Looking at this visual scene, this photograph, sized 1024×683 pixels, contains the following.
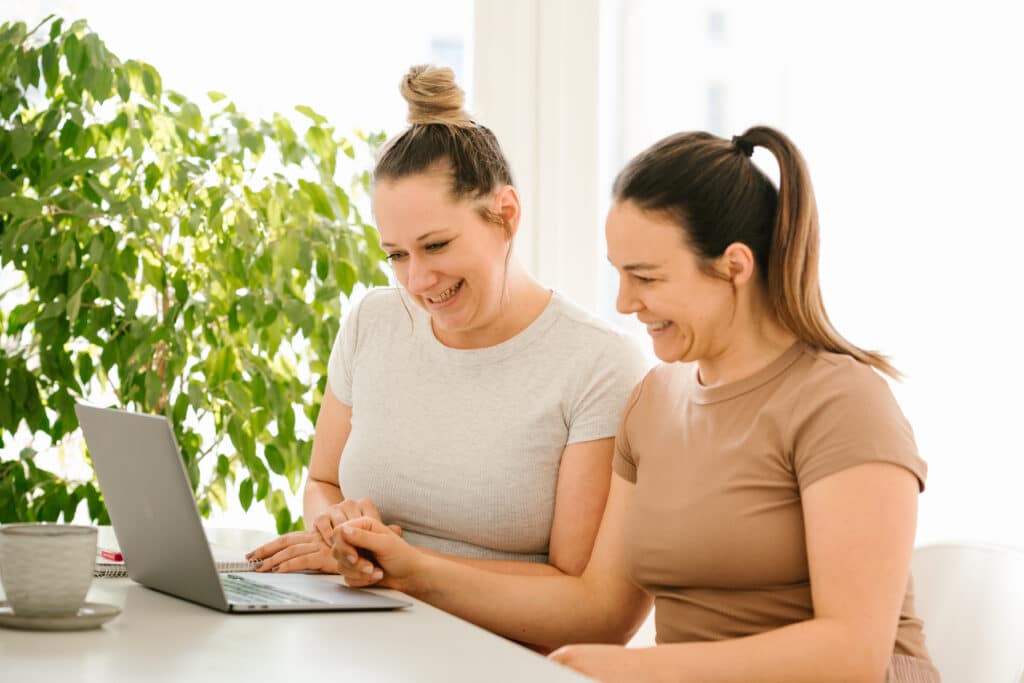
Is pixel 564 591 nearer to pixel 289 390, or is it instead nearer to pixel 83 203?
pixel 289 390

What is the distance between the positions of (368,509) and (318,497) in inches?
11.0

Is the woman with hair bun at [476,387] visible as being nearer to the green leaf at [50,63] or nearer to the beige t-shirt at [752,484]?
the beige t-shirt at [752,484]

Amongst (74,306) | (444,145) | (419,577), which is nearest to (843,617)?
(419,577)

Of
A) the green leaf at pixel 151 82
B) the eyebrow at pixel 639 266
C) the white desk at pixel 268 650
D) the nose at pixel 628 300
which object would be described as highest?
the green leaf at pixel 151 82

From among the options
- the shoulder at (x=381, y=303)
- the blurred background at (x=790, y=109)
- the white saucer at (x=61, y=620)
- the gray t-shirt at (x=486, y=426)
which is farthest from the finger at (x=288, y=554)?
the blurred background at (x=790, y=109)

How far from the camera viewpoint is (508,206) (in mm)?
1889

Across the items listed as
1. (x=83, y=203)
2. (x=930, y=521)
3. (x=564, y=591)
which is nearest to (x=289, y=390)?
(x=83, y=203)

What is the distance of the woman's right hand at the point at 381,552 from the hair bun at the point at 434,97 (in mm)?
670

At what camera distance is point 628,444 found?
Answer: 1.67 meters

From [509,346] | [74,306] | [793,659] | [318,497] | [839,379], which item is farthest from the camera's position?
[74,306]

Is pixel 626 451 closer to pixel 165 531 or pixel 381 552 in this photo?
pixel 381 552

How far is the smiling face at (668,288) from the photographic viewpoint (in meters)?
1.50

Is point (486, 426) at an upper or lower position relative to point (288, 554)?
upper

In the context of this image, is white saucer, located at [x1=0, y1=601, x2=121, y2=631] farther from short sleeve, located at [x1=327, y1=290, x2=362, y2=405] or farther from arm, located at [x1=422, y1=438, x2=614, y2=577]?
short sleeve, located at [x1=327, y1=290, x2=362, y2=405]
